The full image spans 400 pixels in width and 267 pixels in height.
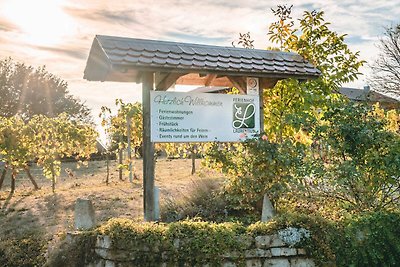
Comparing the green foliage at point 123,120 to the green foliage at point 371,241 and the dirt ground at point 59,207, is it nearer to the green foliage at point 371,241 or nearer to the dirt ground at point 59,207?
the dirt ground at point 59,207

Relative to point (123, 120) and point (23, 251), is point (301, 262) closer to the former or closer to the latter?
point (23, 251)

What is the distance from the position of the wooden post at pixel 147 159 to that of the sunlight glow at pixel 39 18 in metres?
1.87

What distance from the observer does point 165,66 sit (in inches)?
244

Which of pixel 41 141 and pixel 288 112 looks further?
pixel 41 141

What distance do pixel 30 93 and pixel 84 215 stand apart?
96.5 ft

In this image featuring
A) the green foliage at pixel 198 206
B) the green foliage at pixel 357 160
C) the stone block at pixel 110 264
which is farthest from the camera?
the green foliage at pixel 198 206

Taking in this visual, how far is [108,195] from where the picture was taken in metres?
9.91

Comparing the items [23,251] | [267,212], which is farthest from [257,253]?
[23,251]

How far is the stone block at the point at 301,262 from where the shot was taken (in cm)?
501

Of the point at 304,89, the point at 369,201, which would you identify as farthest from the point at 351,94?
the point at 369,201

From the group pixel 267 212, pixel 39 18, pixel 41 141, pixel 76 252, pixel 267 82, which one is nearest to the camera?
pixel 76 252

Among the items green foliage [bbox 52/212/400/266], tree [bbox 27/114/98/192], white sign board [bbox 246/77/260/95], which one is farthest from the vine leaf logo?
tree [bbox 27/114/98/192]

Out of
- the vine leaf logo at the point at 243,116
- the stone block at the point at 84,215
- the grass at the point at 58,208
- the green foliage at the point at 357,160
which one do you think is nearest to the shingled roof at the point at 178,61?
the vine leaf logo at the point at 243,116

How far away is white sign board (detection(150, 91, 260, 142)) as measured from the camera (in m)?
6.41
